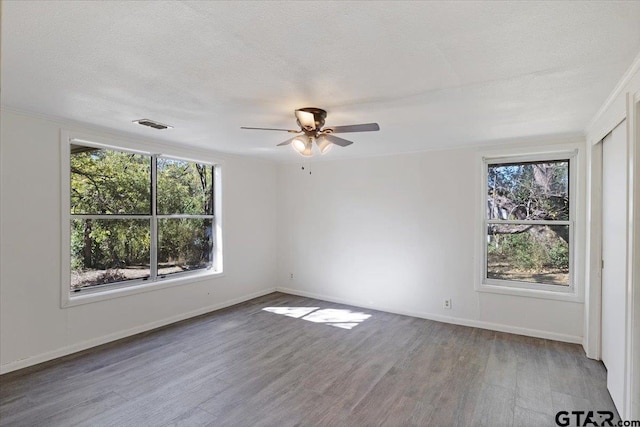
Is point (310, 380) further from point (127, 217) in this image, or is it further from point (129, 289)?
point (127, 217)

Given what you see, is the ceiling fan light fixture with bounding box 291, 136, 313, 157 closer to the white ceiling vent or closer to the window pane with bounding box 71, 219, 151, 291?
the white ceiling vent

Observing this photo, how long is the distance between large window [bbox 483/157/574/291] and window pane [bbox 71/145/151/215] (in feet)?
14.5

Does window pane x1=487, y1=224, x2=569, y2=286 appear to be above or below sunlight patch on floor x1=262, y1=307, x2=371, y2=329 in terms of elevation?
above

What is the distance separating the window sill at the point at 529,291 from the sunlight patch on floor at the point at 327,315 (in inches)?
64.0

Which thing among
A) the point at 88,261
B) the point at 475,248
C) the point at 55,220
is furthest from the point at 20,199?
the point at 475,248

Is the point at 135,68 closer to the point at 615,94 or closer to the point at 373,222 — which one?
the point at 615,94

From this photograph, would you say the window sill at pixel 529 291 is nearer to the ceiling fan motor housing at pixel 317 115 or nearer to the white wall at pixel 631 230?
the white wall at pixel 631 230

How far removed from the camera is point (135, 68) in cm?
229

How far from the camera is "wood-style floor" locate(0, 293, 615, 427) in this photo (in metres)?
2.64

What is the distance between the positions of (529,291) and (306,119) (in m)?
3.40

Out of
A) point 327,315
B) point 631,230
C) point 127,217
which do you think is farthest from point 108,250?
point 631,230

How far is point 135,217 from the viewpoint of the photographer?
441 cm

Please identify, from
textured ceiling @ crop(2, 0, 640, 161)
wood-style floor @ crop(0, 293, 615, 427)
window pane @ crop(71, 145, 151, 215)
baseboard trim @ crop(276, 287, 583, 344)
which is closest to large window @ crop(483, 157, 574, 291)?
baseboard trim @ crop(276, 287, 583, 344)

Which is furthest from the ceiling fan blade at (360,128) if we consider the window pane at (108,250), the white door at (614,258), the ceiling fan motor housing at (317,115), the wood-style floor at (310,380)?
the window pane at (108,250)
